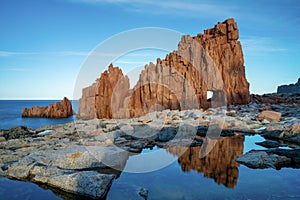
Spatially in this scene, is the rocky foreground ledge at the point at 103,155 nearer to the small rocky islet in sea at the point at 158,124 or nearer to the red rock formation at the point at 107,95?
the small rocky islet in sea at the point at 158,124

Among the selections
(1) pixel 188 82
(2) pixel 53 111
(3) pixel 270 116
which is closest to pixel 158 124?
(3) pixel 270 116

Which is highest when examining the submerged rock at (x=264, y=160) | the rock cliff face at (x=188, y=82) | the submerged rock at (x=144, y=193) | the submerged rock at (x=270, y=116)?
the rock cliff face at (x=188, y=82)

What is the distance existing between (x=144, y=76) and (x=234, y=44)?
586 inches

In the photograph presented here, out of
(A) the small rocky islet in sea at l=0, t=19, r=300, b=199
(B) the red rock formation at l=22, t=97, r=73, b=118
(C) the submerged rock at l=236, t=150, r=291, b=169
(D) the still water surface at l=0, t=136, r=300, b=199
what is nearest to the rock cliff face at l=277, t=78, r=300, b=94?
(A) the small rocky islet in sea at l=0, t=19, r=300, b=199

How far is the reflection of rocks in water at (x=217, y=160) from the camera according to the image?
867 cm

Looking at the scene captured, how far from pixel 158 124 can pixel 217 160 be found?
10624 mm

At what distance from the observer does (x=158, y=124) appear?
2103 centimetres

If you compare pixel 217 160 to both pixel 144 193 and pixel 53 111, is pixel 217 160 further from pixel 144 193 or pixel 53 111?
pixel 53 111

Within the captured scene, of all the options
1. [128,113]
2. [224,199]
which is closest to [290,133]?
[224,199]

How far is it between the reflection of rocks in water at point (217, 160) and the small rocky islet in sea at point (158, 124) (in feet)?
2.22

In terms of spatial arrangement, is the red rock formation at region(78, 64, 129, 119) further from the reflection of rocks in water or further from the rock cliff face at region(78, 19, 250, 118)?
the reflection of rocks in water

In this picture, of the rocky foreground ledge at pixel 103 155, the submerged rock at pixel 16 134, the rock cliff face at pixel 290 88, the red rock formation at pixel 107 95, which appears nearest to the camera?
the rocky foreground ledge at pixel 103 155

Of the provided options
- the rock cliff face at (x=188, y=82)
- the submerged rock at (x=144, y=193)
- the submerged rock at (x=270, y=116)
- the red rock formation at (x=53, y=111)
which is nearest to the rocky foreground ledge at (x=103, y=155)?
the submerged rock at (x=144, y=193)

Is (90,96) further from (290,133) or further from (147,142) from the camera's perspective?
(290,133)
